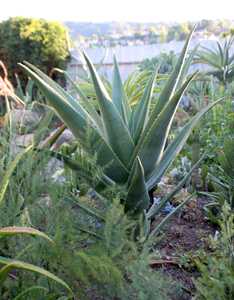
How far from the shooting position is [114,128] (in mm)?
2188

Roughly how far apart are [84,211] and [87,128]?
0.35 metres

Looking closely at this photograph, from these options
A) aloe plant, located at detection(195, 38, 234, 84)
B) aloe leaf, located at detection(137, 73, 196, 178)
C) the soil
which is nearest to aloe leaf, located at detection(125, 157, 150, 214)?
aloe leaf, located at detection(137, 73, 196, 178)

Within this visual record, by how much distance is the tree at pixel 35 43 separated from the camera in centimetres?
1023

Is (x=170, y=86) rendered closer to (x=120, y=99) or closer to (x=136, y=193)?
(x=120, y=99)

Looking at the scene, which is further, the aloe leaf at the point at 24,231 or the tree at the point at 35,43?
the tree at the point at 35,43

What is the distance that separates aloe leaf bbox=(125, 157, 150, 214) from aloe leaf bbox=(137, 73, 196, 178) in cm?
10

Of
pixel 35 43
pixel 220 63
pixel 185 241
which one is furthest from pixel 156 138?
pixel 35 43

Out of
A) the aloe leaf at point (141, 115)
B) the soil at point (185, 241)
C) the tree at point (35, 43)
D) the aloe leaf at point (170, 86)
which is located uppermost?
the aloe leaf at point (170, 86)

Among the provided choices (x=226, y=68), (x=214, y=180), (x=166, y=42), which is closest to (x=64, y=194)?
(x=214, y=180)

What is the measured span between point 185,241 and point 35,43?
28.3 feet

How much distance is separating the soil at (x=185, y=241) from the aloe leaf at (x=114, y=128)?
466 mm

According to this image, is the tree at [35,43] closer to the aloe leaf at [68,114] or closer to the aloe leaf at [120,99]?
the aloe leaf at [120,99]

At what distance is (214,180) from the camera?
2.60 meters

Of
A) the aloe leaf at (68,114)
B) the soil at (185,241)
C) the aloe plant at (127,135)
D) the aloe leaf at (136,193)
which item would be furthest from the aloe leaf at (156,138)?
the soil at (185,241)
